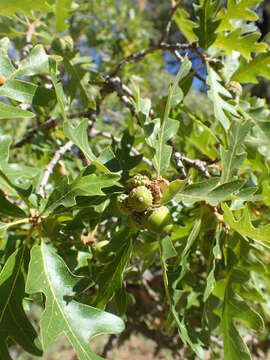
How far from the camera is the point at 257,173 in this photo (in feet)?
6.61

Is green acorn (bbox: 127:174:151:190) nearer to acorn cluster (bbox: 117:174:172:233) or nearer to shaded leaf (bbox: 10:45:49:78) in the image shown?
acorn cluster (bbox: 117:174:172:233)

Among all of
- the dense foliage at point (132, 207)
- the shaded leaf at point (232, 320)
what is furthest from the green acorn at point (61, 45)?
the shaded leaf at point (232, 320)

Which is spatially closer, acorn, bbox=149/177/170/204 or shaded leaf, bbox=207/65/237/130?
acorn, bbox=149/177/170/204

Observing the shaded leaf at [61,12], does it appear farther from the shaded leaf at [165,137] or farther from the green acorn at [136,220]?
the green acorn at [136,220]

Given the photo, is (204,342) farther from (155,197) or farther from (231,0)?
(231,0)

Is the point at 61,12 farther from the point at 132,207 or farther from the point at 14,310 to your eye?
the point at 14,310

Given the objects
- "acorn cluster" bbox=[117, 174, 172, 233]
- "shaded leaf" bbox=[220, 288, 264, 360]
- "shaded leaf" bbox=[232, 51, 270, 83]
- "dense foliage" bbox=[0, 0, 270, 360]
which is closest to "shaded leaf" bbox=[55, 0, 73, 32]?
"dense foliage" bbox=[0, 0, 270, 360]

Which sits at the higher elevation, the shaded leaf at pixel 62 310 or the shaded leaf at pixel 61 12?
the shaded leaf at pixel 61 12

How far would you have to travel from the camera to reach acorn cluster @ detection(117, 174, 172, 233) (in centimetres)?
117

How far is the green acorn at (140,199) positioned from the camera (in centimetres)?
116

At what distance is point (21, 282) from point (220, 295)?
75 cm

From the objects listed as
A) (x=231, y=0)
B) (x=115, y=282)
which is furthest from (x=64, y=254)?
(x=231, y=0)

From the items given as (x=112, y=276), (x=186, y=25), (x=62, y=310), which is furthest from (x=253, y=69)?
(x=62, y=310)

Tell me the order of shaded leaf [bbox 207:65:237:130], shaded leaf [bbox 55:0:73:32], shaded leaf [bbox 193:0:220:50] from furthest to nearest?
1. shaded leaf [bbox 55:0:73:32]
2. shaded leaf [bbox 193:0:220:50]
3. shaded leaf [bbox 207:65:237:130]
